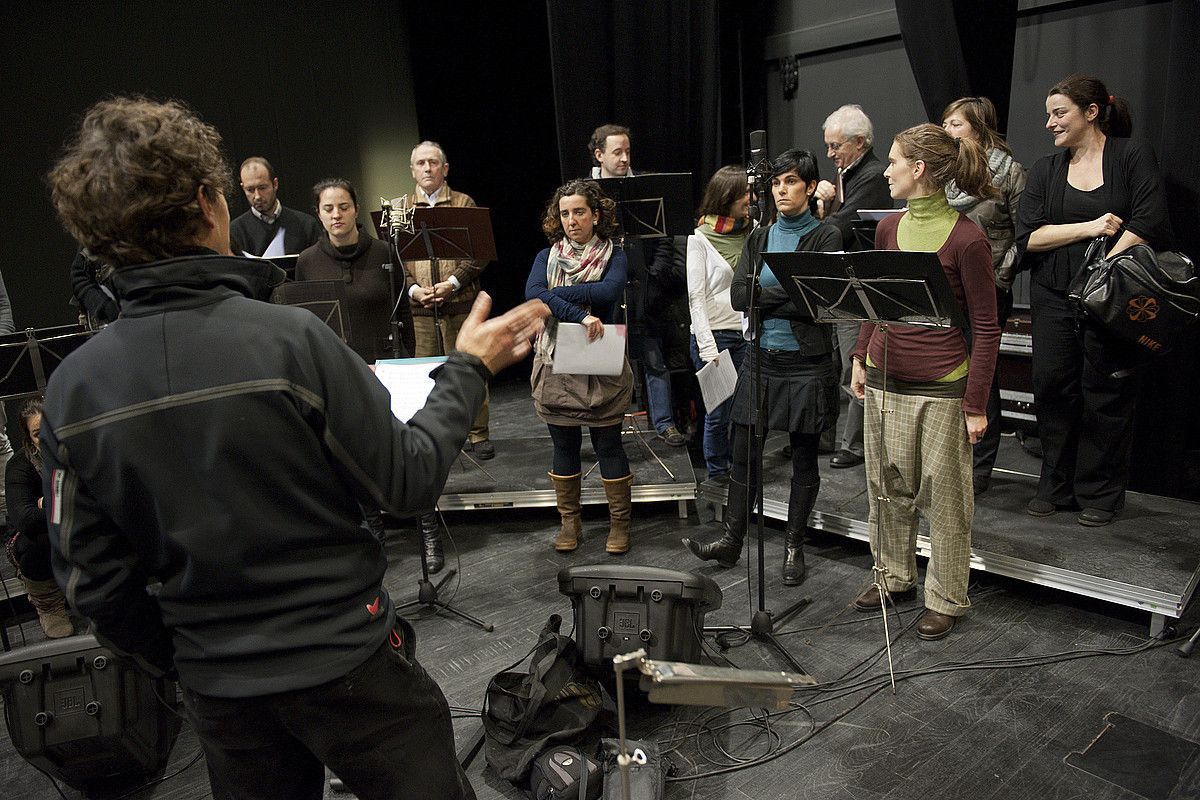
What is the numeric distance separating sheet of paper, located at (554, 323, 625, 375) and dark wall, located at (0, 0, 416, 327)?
3.19m

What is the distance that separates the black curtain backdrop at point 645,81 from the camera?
5984 millimetres

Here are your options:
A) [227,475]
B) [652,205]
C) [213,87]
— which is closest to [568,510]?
[652,205]

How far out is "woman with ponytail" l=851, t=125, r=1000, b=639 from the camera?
2848 mm

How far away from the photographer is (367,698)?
144cm

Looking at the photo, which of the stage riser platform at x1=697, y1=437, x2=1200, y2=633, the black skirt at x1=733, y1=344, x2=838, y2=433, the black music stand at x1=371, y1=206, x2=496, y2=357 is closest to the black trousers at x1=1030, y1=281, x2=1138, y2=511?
the stage riser platform at x1=697, y1=437, x2=1200, y2=633

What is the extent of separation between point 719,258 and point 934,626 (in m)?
1.93

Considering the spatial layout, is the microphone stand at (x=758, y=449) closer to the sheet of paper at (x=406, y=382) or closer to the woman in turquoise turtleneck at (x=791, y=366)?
the woman in turquoise turtleneck at (x=791, y=366)

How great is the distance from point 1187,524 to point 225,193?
3.82 metres

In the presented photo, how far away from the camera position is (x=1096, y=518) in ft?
11.8

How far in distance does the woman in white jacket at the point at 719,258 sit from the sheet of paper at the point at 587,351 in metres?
0.40

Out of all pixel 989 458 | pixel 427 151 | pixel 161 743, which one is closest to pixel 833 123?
pixel 989 458

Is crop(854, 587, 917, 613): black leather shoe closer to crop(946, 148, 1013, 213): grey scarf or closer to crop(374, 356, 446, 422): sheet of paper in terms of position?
crop(946, 148, 1013, 213): grey scarf

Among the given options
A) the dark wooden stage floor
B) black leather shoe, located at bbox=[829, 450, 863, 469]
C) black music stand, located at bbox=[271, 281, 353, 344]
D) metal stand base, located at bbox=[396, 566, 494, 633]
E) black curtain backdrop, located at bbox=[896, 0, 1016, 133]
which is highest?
black curtain backdrop, located at bbox=[896, 0, 1016, 133]

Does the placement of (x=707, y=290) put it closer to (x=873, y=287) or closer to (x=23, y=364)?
(x=873, y=287)
